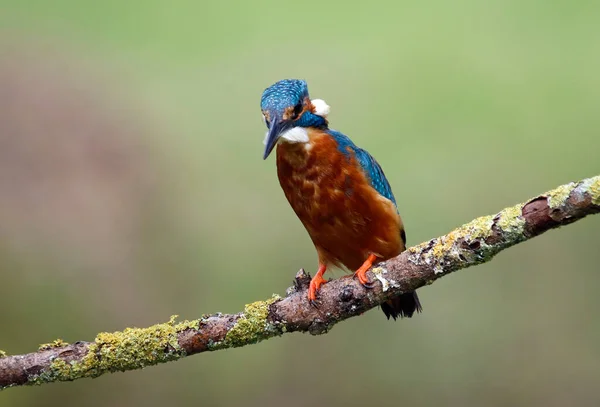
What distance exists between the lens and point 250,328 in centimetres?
202

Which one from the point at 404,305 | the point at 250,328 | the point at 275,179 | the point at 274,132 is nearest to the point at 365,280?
the point at 250,328

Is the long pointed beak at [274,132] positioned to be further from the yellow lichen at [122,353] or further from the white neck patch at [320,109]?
the yellow lichen at [122,353]

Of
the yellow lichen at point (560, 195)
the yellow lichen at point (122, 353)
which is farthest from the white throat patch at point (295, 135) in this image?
the yellow lichen at point (560, 195)

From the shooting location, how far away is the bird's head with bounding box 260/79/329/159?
2023 mm

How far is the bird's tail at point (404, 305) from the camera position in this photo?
2541 mm

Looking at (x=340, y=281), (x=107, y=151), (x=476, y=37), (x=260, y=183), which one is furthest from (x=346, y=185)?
(x=107, y=151)

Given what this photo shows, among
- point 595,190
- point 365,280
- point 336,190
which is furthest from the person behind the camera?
point 336,190

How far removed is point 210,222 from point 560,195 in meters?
2.32

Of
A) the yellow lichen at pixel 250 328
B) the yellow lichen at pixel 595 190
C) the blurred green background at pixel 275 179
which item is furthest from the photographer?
the blurred green background at pixel 275 179

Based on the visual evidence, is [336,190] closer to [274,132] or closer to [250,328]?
[274,132]

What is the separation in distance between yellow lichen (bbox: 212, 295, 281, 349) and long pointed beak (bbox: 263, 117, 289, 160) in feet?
1.51

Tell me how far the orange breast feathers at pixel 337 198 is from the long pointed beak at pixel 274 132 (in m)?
0.23

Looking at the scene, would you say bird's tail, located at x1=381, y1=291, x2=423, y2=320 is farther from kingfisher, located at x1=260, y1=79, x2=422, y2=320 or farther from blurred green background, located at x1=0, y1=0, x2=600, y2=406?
blurred green background, located at x1=0, y1=0, x2=600, y2=406

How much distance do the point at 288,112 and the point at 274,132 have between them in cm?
11
